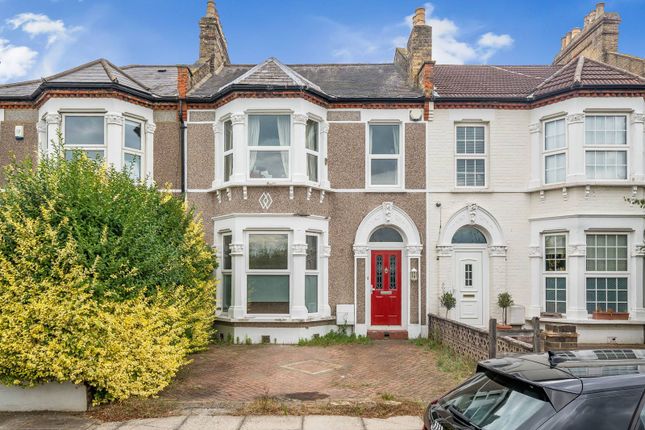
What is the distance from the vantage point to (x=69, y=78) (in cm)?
1252

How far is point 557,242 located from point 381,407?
27.5 ft

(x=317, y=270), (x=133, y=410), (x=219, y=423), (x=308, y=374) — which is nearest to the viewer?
(x=219, y=423)

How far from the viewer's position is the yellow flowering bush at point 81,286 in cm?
632

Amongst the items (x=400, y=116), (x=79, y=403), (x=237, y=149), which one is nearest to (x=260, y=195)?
(x=237, y=149)

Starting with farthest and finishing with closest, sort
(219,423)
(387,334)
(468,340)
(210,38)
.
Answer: (210,38), (387,334), (468,340), (219,423)

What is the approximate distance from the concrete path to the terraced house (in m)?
5.56

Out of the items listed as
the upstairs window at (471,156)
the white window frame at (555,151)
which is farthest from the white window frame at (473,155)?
the white window frame at (555,151)

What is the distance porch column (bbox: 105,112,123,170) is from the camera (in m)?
12.4

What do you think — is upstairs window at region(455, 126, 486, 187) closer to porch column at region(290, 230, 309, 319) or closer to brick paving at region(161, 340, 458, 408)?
porch column at region(290, 230, 309, 319)

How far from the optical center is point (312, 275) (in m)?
→ 12.6

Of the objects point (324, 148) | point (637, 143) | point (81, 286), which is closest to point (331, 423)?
point (81, 286)

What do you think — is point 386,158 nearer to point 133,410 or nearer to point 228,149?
point 228,149

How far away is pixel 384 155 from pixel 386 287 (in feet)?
12.3

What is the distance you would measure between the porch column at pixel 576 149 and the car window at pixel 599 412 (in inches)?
421
